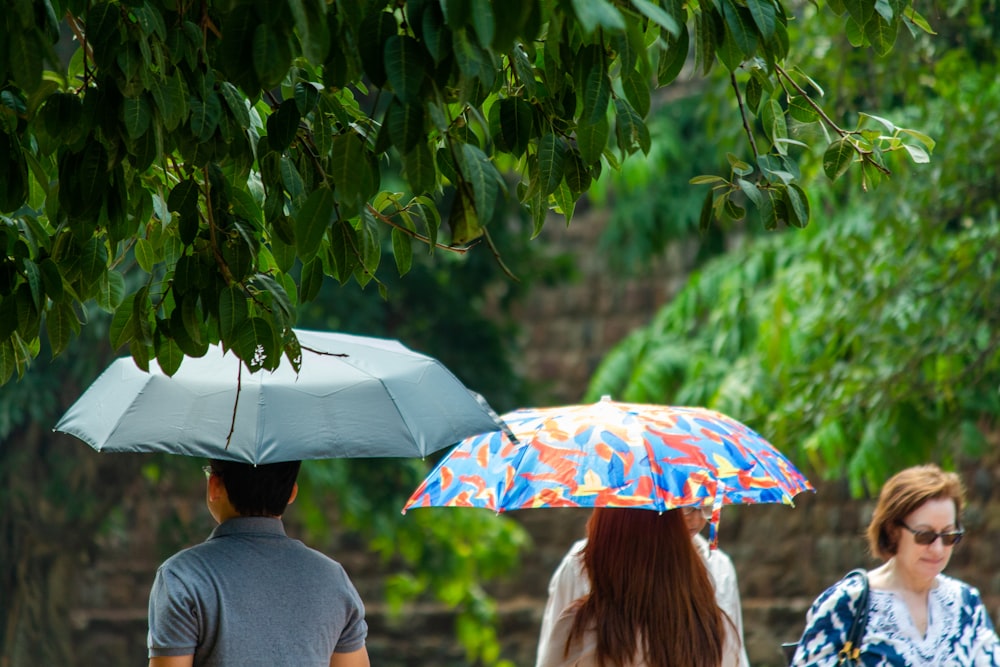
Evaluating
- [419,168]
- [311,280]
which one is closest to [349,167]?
[419,168]

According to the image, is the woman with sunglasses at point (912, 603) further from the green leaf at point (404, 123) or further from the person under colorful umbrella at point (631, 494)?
the green leaf at point (404, 123)

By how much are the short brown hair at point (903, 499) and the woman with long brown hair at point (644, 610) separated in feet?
3.13

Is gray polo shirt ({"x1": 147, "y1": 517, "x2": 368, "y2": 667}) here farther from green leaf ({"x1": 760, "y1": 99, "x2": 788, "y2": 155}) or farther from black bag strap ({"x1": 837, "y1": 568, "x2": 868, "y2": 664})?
black bag strap ({"x1": 837, "y1": 568, "x2": 868, "y2": 664})

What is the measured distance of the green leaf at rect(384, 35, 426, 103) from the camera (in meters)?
2.39

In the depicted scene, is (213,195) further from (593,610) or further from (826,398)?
(826,398)

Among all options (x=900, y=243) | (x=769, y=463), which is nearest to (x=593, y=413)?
(x=769, y=463)

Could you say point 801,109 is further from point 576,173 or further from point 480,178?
point 480,178

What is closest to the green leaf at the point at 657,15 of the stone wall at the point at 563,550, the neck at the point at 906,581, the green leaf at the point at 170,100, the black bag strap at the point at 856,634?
the green leaf at the point at 170,100

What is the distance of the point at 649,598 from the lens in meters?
3.84

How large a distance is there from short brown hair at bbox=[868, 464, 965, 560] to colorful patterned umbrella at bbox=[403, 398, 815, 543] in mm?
419

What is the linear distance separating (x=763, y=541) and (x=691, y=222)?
10.2ft

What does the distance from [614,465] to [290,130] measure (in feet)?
5.41

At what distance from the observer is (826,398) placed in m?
6.98

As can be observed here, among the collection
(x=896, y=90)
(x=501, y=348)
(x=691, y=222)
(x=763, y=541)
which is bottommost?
(x=763, y=541)
